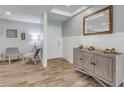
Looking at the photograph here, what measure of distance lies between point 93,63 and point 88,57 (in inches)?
9.2

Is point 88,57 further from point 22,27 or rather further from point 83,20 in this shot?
point 22,27

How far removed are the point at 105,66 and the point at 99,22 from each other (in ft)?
4.57

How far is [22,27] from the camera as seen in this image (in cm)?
548

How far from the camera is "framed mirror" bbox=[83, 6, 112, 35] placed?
2395 millimetres

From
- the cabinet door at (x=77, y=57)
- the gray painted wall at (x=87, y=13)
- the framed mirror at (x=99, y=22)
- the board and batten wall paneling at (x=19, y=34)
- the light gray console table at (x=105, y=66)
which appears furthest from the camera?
the board and batten wall paneling at (x=19, y=34)

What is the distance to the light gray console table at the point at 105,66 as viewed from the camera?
181 cm

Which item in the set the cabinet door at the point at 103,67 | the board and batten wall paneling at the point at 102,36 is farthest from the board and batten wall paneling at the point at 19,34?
the cabinet door at the point at 103,67

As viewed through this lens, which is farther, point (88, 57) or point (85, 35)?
point (85, 35)

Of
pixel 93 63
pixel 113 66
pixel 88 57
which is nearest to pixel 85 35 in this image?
pixel 88 57

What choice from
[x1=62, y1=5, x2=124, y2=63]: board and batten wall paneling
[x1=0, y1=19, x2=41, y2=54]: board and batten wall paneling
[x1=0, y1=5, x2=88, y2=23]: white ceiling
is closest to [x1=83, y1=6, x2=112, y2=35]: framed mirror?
[x1=62, y1=5, x2=124, y2=63]: board and batten wall paneling

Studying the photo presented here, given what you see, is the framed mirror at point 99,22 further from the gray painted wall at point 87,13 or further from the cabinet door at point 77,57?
the cabinet door at point 77,57

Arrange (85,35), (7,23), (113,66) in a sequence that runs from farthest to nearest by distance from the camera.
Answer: (7,23) → (85,35) → (113,66)

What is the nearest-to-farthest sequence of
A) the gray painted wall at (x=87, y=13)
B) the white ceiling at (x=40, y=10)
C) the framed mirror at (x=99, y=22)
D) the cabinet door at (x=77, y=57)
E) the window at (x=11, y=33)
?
the gray painted wall at (x=87, y=13), the framed mirror at (x=99, y=22), the cabinet door at (x=77, y=57), the white ceiling at (x=40, y=10), the window at (x=11, y=33)
